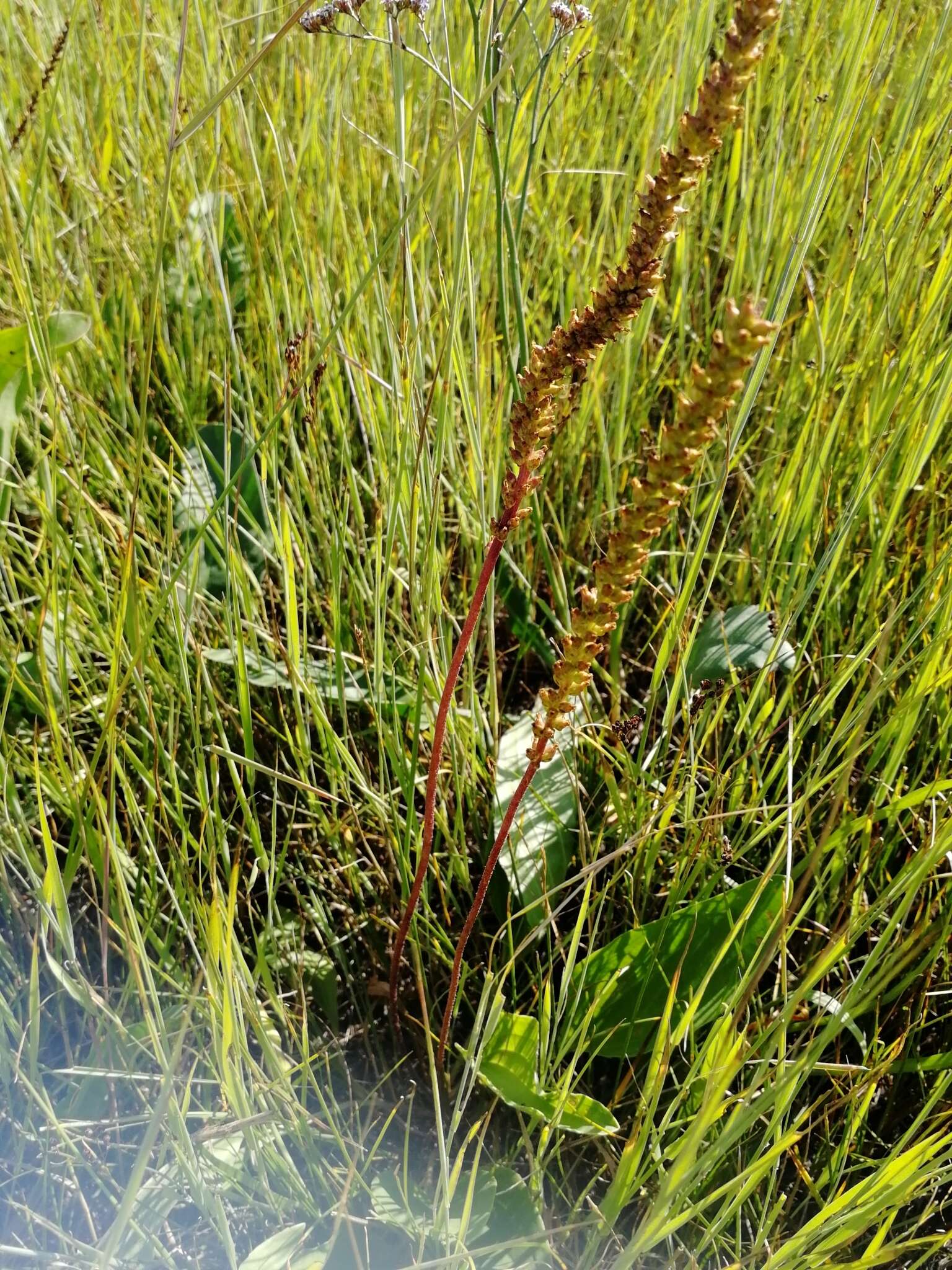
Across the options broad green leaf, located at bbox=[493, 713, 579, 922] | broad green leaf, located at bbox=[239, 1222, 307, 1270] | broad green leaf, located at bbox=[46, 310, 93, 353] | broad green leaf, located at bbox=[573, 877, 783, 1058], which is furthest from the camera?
broad green leaf, located at bbox=[46, 310, 93, 353]

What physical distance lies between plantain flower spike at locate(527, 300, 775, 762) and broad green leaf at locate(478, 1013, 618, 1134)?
0.29 m

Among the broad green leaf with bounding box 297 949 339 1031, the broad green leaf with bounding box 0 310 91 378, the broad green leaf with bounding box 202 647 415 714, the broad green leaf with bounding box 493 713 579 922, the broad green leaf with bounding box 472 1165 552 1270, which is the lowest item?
the broad green leaf with bounding box 297 949 339 1031

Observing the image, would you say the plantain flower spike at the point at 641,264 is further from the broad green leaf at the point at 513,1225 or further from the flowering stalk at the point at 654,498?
the broad green leaf at the point at 513,1225

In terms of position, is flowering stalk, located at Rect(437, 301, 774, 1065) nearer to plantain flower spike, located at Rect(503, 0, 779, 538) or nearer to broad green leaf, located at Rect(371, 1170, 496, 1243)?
plantain flower spike, located at Rect(503, 0, 779, 538)

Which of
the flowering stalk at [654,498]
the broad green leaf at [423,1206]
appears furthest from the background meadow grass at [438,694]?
the flowering stalk at [654,498]

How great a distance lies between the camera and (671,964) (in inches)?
31.0

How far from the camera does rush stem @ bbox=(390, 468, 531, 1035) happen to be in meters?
0.52

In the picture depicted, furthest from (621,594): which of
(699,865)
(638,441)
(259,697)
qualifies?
(638,441)

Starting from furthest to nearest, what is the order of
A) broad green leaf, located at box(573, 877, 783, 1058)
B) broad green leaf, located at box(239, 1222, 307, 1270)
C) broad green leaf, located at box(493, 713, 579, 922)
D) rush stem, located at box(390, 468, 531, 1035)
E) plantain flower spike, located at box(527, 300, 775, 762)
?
broad green leaf, located at box(493, 713, 579, 922), broad green leaf, located at box(573, 877, 783, 1058), broad green leaf, located at box(239, 1222, 307, 1270), rush stem, located at box(390, 468, 531, 1035), plantain flower spike, located at box(527, 300, 775, 762)

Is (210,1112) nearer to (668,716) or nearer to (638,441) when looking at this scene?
(668,716)

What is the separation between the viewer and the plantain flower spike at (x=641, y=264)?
365 millimetres

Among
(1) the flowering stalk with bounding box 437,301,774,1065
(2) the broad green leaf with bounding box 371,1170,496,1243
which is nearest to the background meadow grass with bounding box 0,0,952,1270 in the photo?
(2) the broad green leaf with bounding box 371,1170,496,1243

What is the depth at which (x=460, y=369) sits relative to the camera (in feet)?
2.91

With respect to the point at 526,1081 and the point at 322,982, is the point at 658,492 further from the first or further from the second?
the point at 322,982
